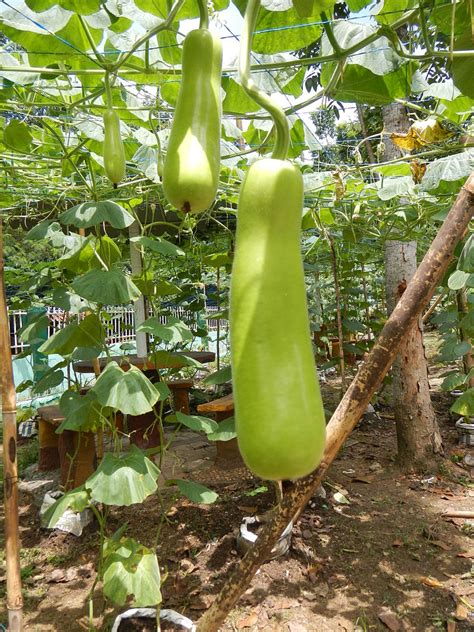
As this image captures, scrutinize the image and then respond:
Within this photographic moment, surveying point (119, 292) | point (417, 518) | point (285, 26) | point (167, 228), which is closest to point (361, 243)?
point (167, 228)

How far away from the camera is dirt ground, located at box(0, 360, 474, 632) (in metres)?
2.38

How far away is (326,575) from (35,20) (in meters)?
2.79

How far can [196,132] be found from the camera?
21.6 inches

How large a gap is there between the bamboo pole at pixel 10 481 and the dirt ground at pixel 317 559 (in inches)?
32.5

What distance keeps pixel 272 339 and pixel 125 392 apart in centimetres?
158

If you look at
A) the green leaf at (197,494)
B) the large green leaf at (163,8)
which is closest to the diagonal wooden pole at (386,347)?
the large green leaf at (163,8)

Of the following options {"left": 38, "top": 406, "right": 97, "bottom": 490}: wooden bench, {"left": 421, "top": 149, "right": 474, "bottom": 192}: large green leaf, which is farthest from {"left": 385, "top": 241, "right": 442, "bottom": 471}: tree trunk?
{"left": 38, "top": 406, "right": 97, "bottom": 490}: wooden bench

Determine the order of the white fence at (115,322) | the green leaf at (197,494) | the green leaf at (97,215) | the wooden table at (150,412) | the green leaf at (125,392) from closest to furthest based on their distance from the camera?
the green leaf at (125,392) → the green leaf at (97,215) → the green leaf at (197,494) → the wooden table at (150,412) → the white fence at (115,322)

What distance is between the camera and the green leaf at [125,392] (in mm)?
1924

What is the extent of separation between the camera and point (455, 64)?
105cm

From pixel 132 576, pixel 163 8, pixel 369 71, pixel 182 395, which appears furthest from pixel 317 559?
pixel 182 395

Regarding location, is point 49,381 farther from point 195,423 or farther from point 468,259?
point 468,259

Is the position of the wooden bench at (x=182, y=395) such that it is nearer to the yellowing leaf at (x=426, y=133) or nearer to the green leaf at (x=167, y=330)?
the green leaf at (x=167, y=330)

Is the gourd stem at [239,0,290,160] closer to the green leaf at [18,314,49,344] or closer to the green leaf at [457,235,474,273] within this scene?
the green leaf at [457,235,474,273]
